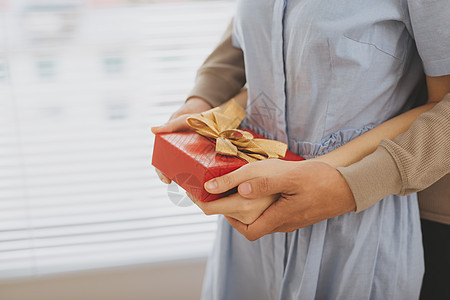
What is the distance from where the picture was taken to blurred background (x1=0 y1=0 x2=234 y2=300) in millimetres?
1177

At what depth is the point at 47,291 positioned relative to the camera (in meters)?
1.35

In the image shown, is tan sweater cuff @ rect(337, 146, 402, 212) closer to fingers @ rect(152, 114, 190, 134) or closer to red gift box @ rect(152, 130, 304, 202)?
red gift box @ rect(152, 130, 304, 202)

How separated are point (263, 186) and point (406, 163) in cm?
22

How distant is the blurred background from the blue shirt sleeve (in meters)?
0.75

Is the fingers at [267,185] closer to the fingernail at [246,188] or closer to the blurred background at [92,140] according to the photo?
the fingernail at [246,188]

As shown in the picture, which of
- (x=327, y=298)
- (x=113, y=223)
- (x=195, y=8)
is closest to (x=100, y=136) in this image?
(x=113, y=223)

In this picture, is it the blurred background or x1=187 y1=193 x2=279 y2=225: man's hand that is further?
the blurred background

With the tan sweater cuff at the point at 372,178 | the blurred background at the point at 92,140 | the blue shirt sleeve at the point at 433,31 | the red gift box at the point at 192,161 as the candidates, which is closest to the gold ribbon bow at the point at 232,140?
the red gift box at the point at 192,161

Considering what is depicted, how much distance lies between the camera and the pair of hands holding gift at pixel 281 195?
609mm

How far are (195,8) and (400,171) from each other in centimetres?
85

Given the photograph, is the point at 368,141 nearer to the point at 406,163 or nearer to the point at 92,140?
the point at 406,163

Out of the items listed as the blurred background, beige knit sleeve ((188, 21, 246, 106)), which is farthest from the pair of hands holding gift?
the blurred background

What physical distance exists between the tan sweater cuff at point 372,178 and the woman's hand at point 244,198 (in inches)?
3.5

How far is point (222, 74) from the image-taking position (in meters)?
0.90
